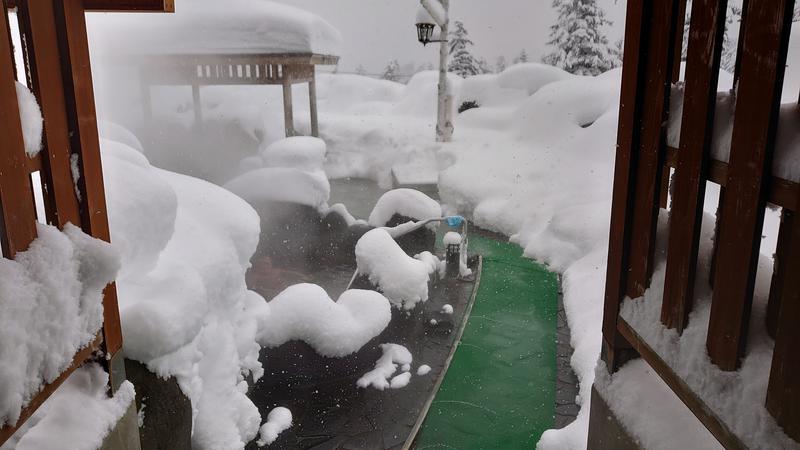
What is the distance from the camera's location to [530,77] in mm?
22281

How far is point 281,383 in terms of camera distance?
670cm

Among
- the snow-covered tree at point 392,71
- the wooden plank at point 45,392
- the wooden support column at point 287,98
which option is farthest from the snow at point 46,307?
the snow-covered tree at point 392,71

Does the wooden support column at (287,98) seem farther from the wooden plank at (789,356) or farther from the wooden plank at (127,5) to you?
the wooden plank at (789,356)

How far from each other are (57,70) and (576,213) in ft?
35.1

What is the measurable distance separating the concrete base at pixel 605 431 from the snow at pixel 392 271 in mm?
5225

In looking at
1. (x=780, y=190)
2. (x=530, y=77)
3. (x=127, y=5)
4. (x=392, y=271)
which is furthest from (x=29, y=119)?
(x=530, y=77)

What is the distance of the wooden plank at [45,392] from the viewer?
6.20 feet

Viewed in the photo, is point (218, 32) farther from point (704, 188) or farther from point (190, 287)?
point (704, 188)

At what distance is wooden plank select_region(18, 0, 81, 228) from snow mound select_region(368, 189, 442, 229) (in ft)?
29.9

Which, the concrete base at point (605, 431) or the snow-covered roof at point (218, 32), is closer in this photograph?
the concrete base at point (605, 431)

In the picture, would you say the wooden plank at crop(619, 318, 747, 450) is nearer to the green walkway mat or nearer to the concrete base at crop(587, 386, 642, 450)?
the concrete base at crop(587, 386, 642, 450)

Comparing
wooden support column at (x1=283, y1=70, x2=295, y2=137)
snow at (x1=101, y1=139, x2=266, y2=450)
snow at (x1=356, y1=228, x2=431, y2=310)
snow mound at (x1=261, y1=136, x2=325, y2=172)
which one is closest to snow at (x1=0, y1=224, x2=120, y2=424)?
snow at (x1=101, y1=139, x2=266, y2=450)

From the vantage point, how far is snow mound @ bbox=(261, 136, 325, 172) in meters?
12.4

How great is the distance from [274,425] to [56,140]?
421 centimetres
